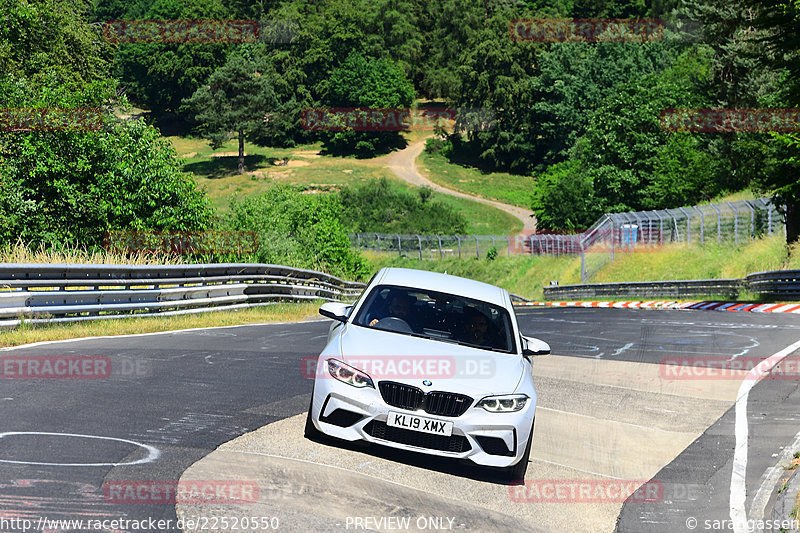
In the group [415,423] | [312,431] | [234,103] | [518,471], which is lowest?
[234,103]

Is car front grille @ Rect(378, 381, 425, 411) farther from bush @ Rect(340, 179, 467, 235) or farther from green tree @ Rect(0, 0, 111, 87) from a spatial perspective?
bush @ Rect(340, 179, 467, 235)

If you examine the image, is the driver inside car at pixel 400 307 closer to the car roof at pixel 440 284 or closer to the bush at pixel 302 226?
the car roof at pixel 440 284

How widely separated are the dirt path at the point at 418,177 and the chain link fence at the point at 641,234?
20.5 meters

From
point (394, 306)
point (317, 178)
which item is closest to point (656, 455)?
point (394, 306)

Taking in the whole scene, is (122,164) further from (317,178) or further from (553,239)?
(317,178)

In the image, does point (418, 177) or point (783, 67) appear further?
point (418, 177)

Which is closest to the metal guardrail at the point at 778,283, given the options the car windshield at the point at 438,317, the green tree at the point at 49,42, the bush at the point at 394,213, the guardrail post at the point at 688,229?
the guardrail post at the point at 688,229

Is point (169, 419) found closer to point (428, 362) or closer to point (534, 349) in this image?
point (428, 362)

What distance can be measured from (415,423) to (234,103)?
109m

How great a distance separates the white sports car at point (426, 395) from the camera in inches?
277

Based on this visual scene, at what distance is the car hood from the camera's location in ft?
23.6

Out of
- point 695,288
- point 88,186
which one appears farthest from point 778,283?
point 88,186

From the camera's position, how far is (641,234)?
48656mm

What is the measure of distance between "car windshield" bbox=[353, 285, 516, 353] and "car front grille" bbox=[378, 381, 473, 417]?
1.05 m
